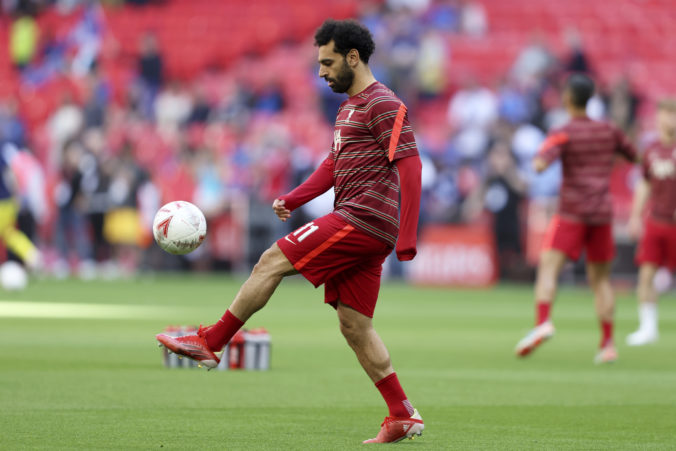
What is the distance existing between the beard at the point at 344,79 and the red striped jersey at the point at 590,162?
5.32 m

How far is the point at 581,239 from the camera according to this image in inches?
472

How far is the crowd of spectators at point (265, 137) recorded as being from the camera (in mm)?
25688

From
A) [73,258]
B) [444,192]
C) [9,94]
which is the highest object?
[9,94]

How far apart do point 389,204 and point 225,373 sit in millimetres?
3779

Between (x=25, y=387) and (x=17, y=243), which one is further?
(x=17, y=243)

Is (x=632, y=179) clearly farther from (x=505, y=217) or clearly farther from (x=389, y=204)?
(x=389, y=204)

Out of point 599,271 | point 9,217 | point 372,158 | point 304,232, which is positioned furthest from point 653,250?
point 9,217

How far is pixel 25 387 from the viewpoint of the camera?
884 cm

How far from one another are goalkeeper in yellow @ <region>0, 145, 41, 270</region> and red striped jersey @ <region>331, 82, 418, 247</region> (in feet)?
47.0

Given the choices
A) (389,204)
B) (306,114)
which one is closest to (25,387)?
(389,204)

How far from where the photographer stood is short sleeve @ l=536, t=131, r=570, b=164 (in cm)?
1145

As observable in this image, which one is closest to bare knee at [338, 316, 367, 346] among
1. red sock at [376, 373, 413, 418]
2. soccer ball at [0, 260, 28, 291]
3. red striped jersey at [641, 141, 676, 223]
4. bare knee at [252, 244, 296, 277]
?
red sock at [376, 373, 413, 418]

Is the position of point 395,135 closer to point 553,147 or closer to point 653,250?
point 553,147

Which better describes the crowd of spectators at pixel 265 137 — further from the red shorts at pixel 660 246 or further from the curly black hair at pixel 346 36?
the curly black hair at pixel 346 36
